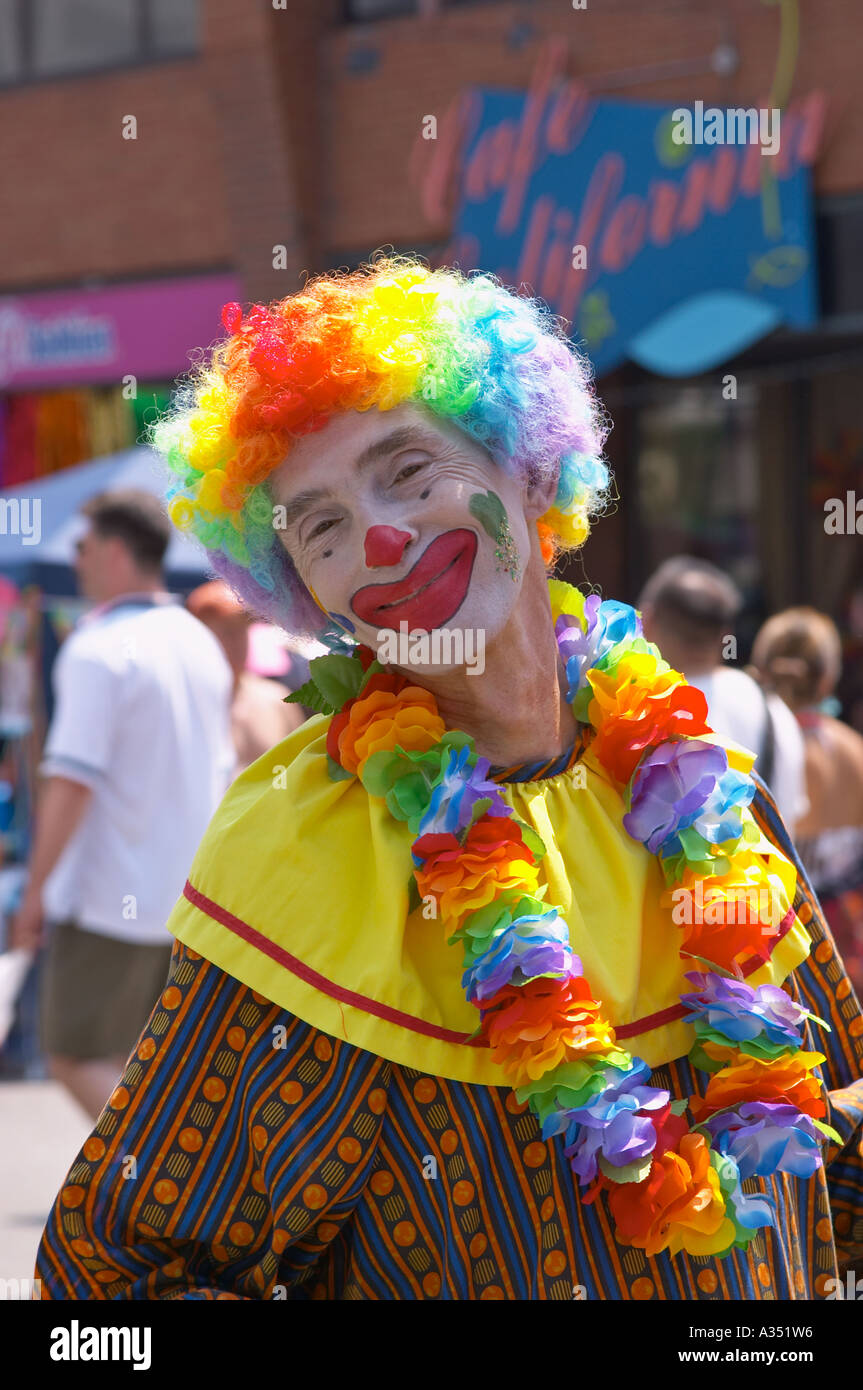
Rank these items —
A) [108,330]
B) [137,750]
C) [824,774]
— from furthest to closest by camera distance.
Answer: [108,330]
[824,774]
[137,750]

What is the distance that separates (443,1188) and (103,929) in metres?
2.83

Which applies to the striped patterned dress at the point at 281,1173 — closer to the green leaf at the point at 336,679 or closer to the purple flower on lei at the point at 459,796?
the purple flower on lei at the point at 459,796

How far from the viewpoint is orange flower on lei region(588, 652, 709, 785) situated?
1.94 meters

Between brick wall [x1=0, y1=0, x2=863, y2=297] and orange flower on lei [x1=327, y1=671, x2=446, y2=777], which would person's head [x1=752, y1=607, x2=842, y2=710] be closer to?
orange flower on lei [x1=327, y1=671, x2=446, y2=777]

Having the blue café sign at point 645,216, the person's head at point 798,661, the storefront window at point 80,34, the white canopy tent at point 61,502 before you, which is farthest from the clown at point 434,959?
the storefront window at point 80,34

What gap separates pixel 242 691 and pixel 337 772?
10.5 ft

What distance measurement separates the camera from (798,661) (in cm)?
538

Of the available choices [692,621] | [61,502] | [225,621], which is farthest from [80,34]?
[692,621]

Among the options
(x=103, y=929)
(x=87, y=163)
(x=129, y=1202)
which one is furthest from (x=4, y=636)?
(x=129, y=1202)

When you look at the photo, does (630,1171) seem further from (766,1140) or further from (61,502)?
(61,502)

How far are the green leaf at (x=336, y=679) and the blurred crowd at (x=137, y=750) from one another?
239cm

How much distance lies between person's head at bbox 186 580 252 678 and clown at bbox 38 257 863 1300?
2.88 metres
